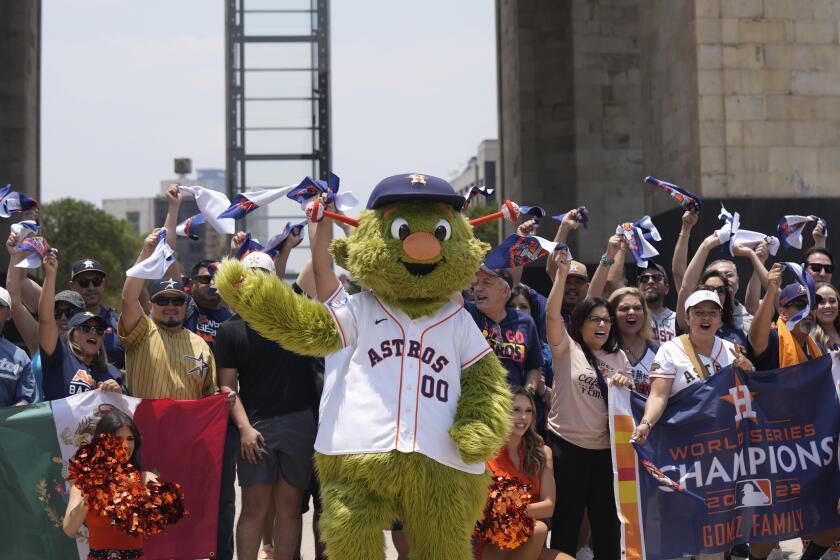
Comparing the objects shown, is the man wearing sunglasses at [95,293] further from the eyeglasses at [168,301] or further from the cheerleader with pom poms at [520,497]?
the cheerleader with pom poms at [520,497]

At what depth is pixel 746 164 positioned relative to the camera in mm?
12578

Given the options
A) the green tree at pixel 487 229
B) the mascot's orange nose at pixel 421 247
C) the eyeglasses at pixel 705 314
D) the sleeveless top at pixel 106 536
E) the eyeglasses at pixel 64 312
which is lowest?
the sleeveless top at pixel 106 536

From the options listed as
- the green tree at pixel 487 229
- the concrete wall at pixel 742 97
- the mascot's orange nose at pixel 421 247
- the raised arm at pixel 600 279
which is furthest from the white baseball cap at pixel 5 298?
the green tree at pixel 487 229

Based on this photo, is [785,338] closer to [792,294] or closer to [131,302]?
[792,294]

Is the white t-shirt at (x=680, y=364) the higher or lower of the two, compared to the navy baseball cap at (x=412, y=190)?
lower

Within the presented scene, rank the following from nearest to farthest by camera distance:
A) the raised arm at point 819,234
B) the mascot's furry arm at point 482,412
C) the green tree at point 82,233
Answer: the mascot's furry arm at point 482,412, the raised arm at point 819,234, the green tree at point 82,233

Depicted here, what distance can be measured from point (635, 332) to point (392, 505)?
2.58m

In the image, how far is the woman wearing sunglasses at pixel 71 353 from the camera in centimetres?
671

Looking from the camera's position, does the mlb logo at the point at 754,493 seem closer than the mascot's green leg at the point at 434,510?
No

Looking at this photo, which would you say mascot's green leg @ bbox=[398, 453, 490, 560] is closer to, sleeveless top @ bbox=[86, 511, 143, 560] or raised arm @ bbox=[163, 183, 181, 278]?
sleeveless top @ bbox=[86, 511, 143, 560]

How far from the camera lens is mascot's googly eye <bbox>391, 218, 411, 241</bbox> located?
18.3ft

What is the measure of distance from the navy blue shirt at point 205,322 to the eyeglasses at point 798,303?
12.3 feet

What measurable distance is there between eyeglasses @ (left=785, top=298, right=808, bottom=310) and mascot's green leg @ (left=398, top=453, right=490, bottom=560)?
10.5ft

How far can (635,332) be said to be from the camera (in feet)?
24.4
